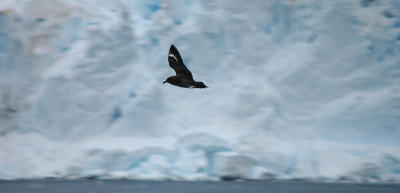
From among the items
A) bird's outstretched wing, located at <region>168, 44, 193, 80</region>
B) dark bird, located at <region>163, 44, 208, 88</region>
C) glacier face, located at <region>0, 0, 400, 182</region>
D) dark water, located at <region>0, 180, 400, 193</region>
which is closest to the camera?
dark bird, located at <region>163, 44, 208, 88</region>

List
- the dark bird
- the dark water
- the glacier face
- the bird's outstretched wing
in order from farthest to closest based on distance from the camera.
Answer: the dark water → the glacier face → the bird's outstretched wing → the dark bird

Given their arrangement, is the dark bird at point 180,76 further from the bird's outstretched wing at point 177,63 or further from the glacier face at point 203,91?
the glacier face at point 203,91

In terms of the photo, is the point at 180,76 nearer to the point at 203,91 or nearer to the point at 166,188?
the point at 203,91

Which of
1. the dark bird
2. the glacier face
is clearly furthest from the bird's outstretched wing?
the glacier face

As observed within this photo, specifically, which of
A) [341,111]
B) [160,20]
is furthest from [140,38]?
[341,111]

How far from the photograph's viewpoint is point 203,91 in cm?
1244

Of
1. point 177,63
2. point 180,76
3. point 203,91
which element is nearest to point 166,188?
point 203,91

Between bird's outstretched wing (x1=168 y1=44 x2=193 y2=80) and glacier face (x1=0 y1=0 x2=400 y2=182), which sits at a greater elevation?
glacier face (x1=0 y1=0 x2=400 y2=182)

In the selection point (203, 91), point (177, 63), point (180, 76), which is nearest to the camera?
point (180, 76)

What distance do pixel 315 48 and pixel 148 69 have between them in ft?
13.8

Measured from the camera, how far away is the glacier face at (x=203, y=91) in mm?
11625

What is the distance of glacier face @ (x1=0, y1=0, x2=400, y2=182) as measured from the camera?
11.6 meters

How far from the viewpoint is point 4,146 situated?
11.7m

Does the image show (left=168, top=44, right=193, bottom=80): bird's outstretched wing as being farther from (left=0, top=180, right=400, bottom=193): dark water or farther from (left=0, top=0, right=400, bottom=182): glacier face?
(left=0, top=180, right=400, bottom=193): dark water
